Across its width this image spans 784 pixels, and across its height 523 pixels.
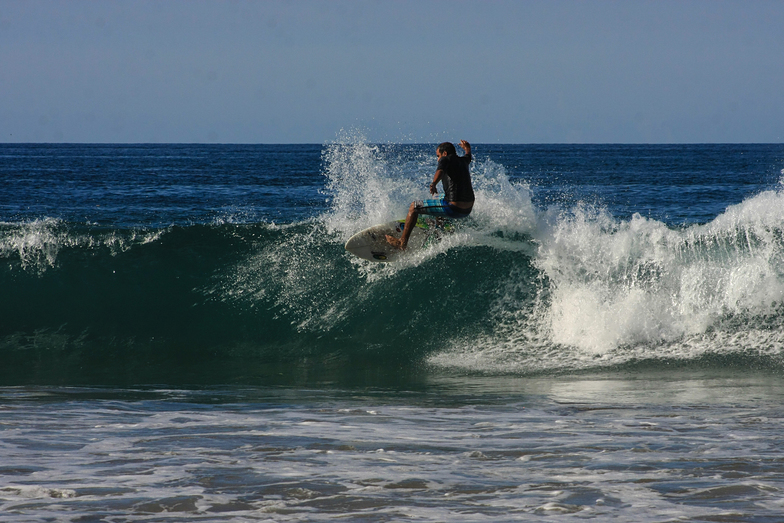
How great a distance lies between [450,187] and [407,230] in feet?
3.25

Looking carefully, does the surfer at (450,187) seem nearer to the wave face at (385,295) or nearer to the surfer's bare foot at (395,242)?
the surfer's bare foot at (395,242)

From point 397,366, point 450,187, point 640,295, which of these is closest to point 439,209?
point 450,187

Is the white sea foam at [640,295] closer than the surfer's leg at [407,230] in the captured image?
Yes

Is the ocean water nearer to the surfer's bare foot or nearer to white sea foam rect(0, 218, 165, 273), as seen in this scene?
white sea foam rect(0, 218, 165, 273)

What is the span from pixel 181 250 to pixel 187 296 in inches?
47.4

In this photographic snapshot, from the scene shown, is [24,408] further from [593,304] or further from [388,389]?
[593,304]

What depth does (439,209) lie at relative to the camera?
8.95 meters

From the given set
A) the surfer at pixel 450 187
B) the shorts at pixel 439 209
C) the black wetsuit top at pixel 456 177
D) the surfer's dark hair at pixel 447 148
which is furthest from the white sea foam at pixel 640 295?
the surfer's dark hair at pixel 447 148

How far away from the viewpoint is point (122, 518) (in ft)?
11.4

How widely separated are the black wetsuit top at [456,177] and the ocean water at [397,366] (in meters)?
1.79

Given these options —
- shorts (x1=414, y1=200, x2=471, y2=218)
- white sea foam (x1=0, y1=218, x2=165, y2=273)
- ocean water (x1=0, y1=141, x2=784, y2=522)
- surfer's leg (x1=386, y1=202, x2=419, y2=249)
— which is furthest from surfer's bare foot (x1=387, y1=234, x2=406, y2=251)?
white sea foam (x1=0, y1=218, x2=165, y2=273)

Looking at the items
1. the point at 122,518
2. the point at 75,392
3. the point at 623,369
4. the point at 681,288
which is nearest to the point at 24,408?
the point at 75,392

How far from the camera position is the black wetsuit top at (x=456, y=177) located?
8477 millimetres

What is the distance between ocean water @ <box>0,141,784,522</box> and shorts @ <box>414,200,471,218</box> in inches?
54.6
